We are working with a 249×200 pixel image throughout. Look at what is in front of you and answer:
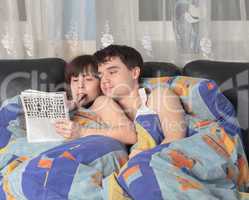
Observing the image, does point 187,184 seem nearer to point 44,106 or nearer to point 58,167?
point 58,167

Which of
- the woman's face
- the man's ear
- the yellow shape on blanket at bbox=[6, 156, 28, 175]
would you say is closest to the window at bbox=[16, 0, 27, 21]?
the woman's face

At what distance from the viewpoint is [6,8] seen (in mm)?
2348

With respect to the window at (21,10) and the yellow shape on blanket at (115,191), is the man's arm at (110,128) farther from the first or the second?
the window at (21,10)

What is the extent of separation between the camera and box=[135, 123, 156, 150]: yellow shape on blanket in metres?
1.78

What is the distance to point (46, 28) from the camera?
2348mm

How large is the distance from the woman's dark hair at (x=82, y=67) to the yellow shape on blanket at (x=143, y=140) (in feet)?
1.30

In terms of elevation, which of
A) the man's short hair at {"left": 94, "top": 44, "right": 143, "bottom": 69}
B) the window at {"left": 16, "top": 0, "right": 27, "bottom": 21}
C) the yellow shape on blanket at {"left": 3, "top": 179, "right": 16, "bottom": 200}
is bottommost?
the yellow shape on blanket at {"left": 3, "top": 179, "right": 16, "bottom": 200}

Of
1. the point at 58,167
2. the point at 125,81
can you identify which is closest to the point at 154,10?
the point at 125,81

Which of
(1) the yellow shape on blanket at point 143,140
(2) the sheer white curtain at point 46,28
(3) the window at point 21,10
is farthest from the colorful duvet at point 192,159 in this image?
(3) the window at point 21,10

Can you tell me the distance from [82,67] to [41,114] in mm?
322

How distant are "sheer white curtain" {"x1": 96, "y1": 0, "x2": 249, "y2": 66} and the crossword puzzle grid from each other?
0.53m

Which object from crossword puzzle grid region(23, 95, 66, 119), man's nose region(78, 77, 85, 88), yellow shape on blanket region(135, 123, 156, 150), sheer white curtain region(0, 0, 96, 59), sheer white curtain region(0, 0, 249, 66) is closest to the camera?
yellow shape on blanket region(135, 123, 156, 150)

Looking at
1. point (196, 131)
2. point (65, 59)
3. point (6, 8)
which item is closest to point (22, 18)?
point (6, 8)

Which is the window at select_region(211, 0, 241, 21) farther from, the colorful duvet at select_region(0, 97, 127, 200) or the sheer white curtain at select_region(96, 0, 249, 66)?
the colorful duvet at select_region(0, 97, 127, 200)
